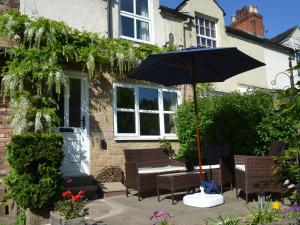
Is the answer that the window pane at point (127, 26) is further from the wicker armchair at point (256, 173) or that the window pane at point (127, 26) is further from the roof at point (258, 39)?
the wicker armchair at point (256, 173)

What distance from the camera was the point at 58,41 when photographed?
8.11m

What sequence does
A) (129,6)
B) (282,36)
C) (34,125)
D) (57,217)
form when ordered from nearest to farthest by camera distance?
1. (57,217)
2. (34,125)
3. (129,6)
4. (282,36)

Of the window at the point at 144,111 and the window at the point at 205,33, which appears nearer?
the window at the point at 144,111

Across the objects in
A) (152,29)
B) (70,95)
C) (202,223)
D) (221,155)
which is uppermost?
(152,29)

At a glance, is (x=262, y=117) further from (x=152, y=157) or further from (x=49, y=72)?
(x=49, y=72)

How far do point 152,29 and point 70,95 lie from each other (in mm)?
4071

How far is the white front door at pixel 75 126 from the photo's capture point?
8031 mm

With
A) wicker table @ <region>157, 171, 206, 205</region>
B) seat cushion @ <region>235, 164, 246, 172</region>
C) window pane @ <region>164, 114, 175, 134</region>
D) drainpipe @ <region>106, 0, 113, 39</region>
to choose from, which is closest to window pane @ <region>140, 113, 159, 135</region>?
window pane @ <region>164, 114, 175, 134</region>

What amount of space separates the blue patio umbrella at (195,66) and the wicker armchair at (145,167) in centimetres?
118

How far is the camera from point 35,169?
5750mm

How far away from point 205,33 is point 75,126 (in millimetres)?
7219

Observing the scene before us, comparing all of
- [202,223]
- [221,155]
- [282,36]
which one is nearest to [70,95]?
[221,155]

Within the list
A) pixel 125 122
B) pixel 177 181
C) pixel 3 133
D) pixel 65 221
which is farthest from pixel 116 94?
pixel 65 221

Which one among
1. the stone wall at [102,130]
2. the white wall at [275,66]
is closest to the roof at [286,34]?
the white wall at [275,66]
